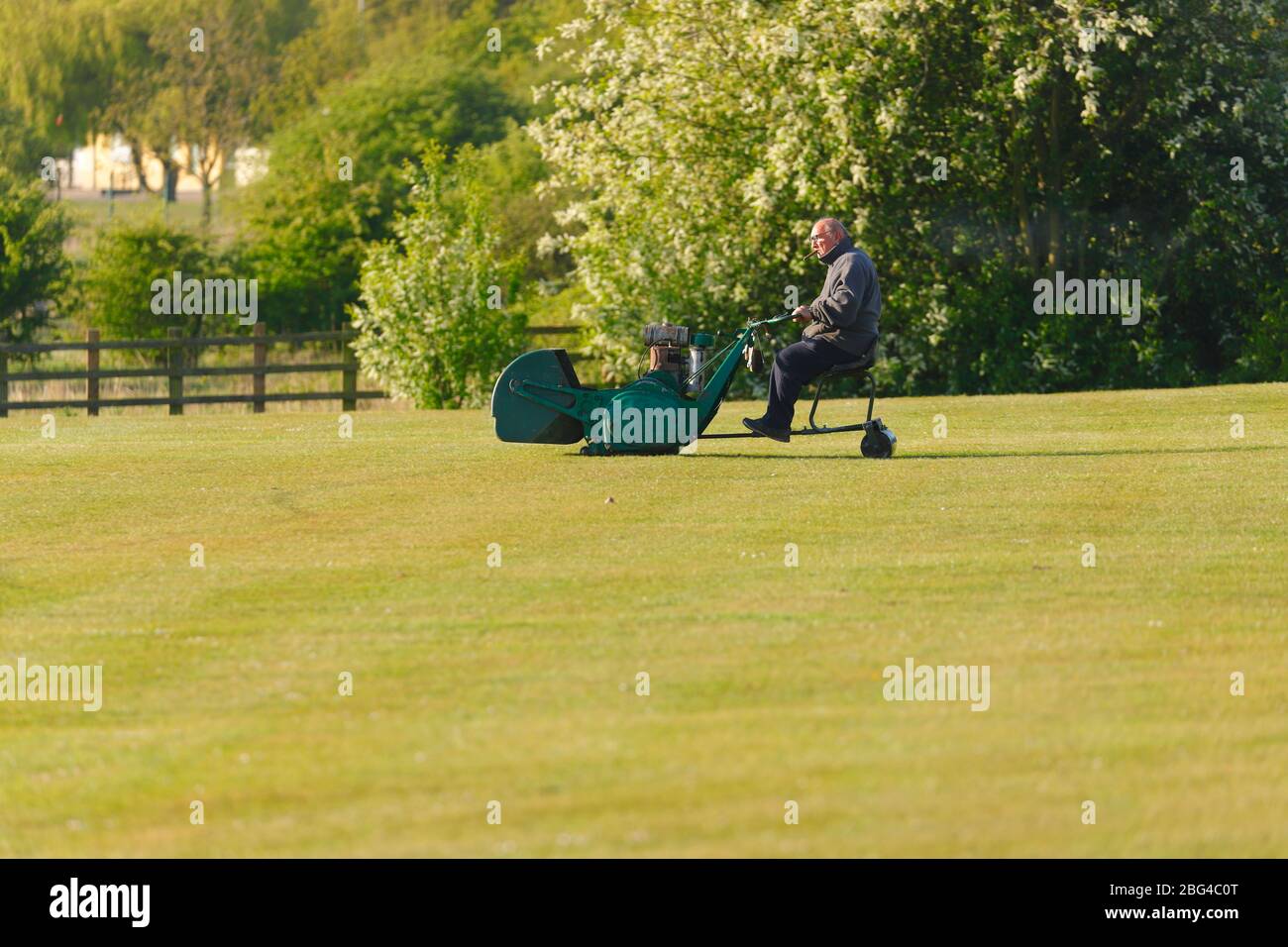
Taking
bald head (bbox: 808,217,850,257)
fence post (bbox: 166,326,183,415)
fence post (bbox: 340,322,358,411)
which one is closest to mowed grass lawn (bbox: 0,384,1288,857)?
bald head (bbox: 808,217,850,257)

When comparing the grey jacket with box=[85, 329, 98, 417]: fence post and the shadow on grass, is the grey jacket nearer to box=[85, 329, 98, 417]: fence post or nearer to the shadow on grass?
the shadow on grass

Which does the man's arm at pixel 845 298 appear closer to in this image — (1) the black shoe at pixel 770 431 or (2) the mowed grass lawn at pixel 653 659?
(1) the black shoe at pixel 770 431

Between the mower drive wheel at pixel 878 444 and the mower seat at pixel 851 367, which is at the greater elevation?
the mower seat at pixel 851 367

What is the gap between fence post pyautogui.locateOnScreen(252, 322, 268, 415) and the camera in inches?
1431

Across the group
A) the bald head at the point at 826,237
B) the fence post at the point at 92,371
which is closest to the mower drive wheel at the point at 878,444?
the bald head at the point at 826,237

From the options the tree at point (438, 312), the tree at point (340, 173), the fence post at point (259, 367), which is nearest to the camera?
the fence post at point (259, 367)

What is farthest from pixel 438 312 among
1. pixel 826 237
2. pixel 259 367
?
pixel 826 237

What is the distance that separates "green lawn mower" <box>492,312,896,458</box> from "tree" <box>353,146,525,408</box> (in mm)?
18078

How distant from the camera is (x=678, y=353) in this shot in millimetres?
18422

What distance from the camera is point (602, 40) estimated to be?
3931cm

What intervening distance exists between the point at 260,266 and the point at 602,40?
23.5 metres

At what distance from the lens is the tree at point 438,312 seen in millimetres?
Result: 37594
